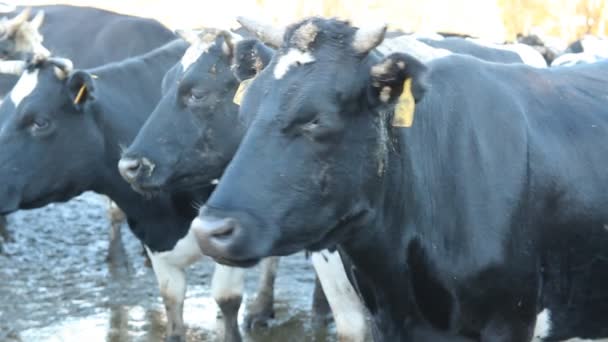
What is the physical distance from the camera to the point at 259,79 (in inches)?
139

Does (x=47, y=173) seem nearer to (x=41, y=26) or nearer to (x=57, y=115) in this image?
(x=57, y=115)

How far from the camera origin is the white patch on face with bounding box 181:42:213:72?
213 inches

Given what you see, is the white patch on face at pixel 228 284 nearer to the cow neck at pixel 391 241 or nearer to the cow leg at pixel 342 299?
the cow leg at pixel 342 299

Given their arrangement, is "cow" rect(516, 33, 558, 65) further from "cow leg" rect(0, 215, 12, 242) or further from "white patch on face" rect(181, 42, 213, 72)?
"cow leg" rect(0, 215, 12, 242)

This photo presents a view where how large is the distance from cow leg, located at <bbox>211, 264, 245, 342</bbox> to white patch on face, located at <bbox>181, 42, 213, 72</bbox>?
1209 mm

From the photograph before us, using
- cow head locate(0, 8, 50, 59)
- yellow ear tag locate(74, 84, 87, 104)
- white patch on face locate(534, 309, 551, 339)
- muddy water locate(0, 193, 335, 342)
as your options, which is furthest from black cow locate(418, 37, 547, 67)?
white patch on face locate(534, 309, 551, 339)

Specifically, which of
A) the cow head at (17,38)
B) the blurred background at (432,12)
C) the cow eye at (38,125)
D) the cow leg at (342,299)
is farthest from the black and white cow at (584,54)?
the blurred background at (432,12)

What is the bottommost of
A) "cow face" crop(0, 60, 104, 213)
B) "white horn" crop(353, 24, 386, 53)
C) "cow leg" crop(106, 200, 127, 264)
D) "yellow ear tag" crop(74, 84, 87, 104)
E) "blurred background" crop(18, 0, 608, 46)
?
"blurred background" crop(18, 0, 608, 46)

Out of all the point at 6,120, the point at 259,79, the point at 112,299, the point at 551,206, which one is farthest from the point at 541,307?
the point at 112,299

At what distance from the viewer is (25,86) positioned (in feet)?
19.1

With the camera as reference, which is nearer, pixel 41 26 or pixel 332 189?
pixel 332 189

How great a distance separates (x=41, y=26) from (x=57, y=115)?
4.58m

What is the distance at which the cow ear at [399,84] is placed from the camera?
3322mm

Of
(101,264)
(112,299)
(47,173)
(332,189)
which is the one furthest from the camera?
(101,264)
